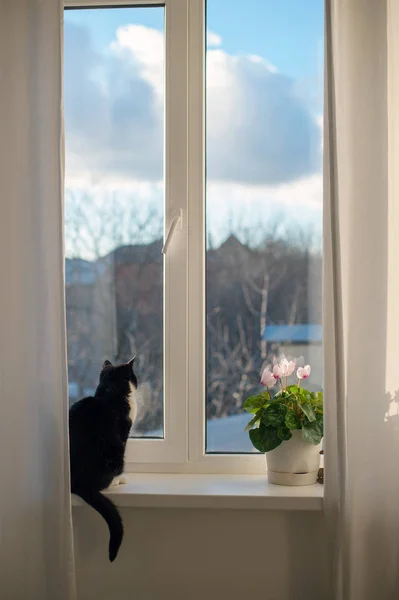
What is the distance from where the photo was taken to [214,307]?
2326 mm

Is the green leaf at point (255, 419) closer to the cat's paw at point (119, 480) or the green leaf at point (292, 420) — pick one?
the green leaf at point (292, 420)

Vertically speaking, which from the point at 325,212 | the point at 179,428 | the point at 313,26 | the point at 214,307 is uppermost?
the point at 313,26

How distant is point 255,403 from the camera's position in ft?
7.13

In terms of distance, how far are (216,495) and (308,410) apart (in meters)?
0.35

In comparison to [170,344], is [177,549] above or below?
below

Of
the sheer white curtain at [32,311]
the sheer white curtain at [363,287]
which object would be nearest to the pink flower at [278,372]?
the sheer white curtain at [363,287]

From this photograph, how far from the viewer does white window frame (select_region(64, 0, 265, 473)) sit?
7.53ft

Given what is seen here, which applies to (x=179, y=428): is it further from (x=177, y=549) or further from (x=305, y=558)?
(x=305, y=558)

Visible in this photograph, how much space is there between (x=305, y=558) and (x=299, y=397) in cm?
45

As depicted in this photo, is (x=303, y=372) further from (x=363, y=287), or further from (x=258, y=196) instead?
(x=258, y=196)

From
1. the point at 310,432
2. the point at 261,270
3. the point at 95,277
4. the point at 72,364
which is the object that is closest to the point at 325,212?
the point at 261,270

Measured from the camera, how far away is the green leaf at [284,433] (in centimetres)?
207

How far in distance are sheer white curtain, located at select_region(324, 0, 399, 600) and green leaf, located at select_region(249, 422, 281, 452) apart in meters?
→ 0.17

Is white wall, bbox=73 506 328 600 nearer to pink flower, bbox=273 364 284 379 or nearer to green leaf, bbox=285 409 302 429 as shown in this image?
green leaf, bbox=285 409 302 429
